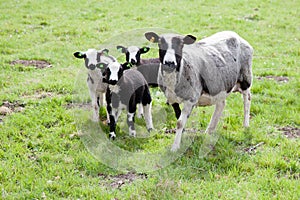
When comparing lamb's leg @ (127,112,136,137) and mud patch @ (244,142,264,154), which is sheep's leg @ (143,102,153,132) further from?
mud patch @ (244,142,264,154)

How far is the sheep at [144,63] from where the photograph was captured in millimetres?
7238

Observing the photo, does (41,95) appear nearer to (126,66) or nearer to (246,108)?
(126,66)

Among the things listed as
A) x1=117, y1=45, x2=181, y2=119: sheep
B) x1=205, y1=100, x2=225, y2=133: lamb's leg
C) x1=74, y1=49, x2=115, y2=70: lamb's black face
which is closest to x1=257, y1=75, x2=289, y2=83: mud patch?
x1=205, y1=100, x2=225, y2=133: lamb's leg

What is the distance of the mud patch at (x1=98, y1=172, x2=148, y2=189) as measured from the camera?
5.66 metres

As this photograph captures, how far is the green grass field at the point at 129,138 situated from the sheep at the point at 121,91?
0.32 m

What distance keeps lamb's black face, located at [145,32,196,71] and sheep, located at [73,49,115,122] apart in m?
1.17

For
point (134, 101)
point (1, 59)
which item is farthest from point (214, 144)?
point (1, 59)

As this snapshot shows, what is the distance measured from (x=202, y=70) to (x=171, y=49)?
0.80 m

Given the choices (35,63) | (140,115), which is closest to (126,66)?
(140,115)

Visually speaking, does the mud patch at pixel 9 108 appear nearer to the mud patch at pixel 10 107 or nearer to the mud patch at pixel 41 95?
the mud patch at pixel 10 107

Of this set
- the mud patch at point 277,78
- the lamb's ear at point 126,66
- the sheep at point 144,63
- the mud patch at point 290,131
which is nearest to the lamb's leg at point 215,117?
the sheep at point 144,63

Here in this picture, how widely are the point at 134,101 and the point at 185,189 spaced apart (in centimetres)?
197

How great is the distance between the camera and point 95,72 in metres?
7.35

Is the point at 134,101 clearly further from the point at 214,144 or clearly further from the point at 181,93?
the point at 214,144
